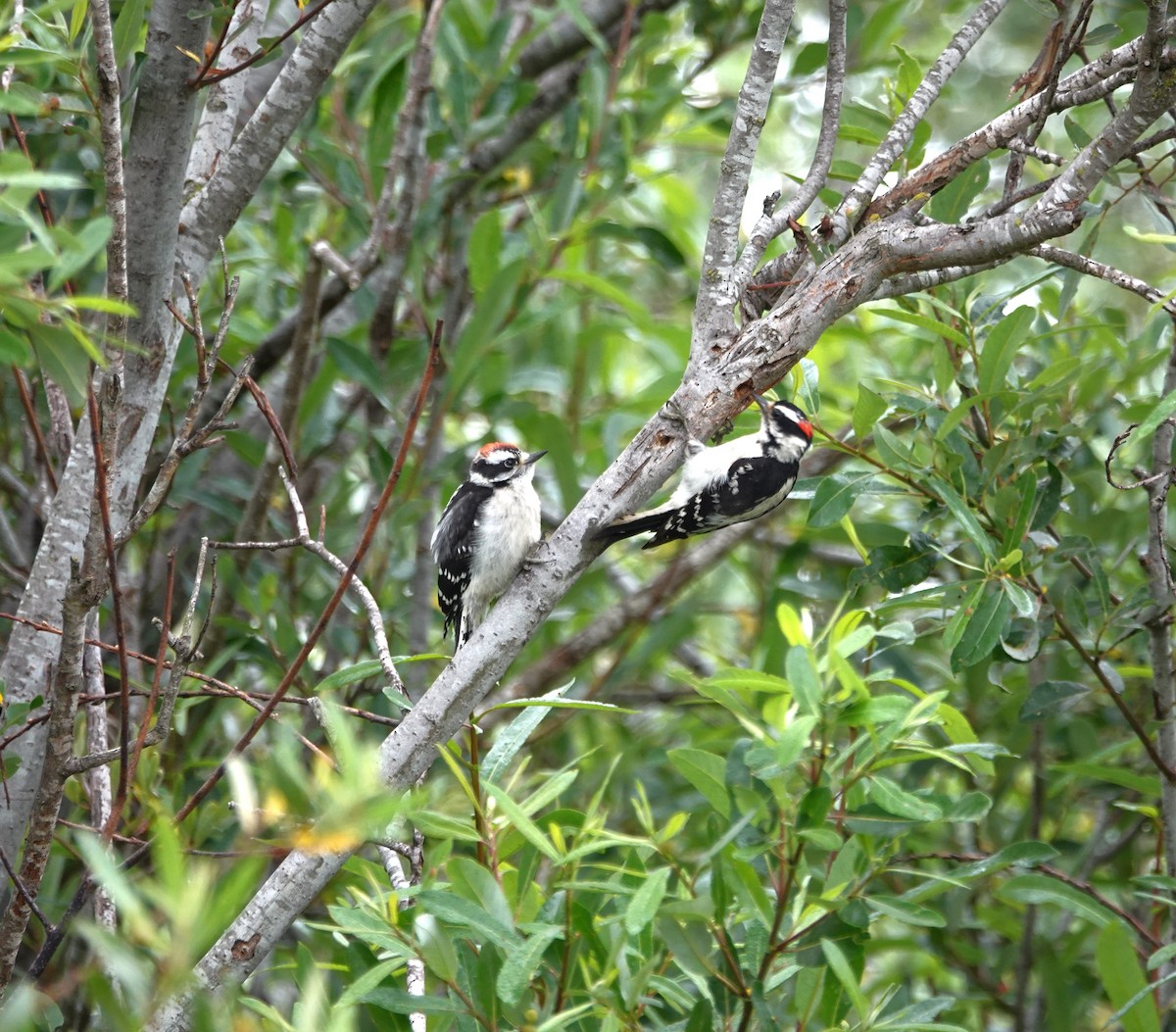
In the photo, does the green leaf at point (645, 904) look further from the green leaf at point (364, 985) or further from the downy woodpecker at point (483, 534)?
the downy woodpecker at point (483, 534)

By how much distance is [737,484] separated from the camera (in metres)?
4.26

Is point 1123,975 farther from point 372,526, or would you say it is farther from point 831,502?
point 372,526

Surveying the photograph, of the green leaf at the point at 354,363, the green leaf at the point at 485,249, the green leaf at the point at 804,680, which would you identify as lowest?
the green leaf at the point at 804,680

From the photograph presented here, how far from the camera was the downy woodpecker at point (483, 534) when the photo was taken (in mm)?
4230

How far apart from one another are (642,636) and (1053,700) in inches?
90.1

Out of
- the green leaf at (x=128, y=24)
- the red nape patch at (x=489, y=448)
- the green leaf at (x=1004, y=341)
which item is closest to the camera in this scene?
the green leaf at (x=128, y=24)

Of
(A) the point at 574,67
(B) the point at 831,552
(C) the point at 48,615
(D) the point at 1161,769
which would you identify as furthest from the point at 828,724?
(A) the point at 574,67

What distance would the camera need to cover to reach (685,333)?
197 inches

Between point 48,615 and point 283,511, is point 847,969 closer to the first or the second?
point 48,615

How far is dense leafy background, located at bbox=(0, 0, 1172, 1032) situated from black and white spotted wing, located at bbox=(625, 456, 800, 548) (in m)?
0.29

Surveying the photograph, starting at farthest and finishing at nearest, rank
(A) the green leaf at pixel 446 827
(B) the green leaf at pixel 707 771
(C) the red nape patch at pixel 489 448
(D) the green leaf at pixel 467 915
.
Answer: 1. (C) the red nape patch at pixel 489 448
2. (B) the green leaf at pixel 707 771
3. (A) the green leaf at pixel 446 827
4. (D) the green leaf at pixel 467 915

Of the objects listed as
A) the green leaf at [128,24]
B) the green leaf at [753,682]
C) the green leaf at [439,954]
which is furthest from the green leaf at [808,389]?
the green leaf at [128,24]

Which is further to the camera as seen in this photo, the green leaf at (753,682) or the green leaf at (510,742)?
the green leaf at (510,742)

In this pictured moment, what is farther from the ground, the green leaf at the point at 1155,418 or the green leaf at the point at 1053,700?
the green leaf at the point at 1155,418
